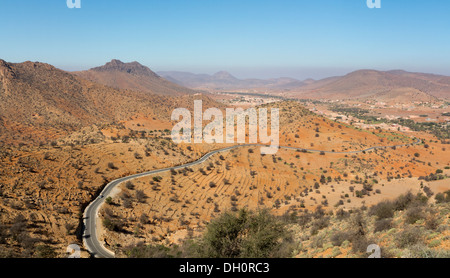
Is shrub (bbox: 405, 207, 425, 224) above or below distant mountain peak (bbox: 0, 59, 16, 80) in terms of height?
below

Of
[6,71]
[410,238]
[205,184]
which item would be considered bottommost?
[205,184]

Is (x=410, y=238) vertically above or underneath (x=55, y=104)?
underneath

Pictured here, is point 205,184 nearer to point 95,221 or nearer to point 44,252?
point 95,221

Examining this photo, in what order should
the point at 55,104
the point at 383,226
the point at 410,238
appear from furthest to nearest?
the point at 55,104
the point at 383,226
the point at 410,238

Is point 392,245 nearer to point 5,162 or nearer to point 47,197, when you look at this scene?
point 47,197

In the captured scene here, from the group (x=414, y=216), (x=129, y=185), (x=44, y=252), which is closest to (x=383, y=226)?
(x=414, y=216)

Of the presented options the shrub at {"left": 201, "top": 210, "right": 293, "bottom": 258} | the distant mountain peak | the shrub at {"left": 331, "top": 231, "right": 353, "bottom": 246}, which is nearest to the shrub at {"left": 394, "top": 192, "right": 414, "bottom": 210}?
the shrub at {"left": 331, "top": 231, "right": 353, "bottom": 246}

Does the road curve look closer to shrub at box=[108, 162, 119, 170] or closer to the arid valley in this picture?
the arid valley

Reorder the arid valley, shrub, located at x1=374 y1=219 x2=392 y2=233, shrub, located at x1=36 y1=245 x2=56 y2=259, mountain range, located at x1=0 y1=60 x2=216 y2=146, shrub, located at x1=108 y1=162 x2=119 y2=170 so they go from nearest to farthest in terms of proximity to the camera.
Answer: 1. shrub, located at x1=374 y1=219 x2=392 y2=233
2. shrub, located at x1=36 y1=245 x2=56 y2=259
3. the arid valley
4. shrub, located at x1=108 y1=162 x2=119 y2=170
5. mountain range, located at x1=0 y1=60 x2=216 y2=146

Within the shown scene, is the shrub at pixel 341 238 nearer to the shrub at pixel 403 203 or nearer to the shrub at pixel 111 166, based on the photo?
the shrub at pixel 403 203

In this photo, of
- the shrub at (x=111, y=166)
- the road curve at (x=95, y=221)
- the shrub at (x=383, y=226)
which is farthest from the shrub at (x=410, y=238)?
the shrub at (x=111, y=166)

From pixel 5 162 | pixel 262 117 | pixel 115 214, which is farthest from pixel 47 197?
Result: pixel 262 117

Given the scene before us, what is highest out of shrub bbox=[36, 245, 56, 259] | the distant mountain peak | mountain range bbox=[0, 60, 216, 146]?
the distant mountain peak

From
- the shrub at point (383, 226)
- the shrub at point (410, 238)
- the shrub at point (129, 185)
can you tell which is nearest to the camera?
the shrub at point (410, 238)
